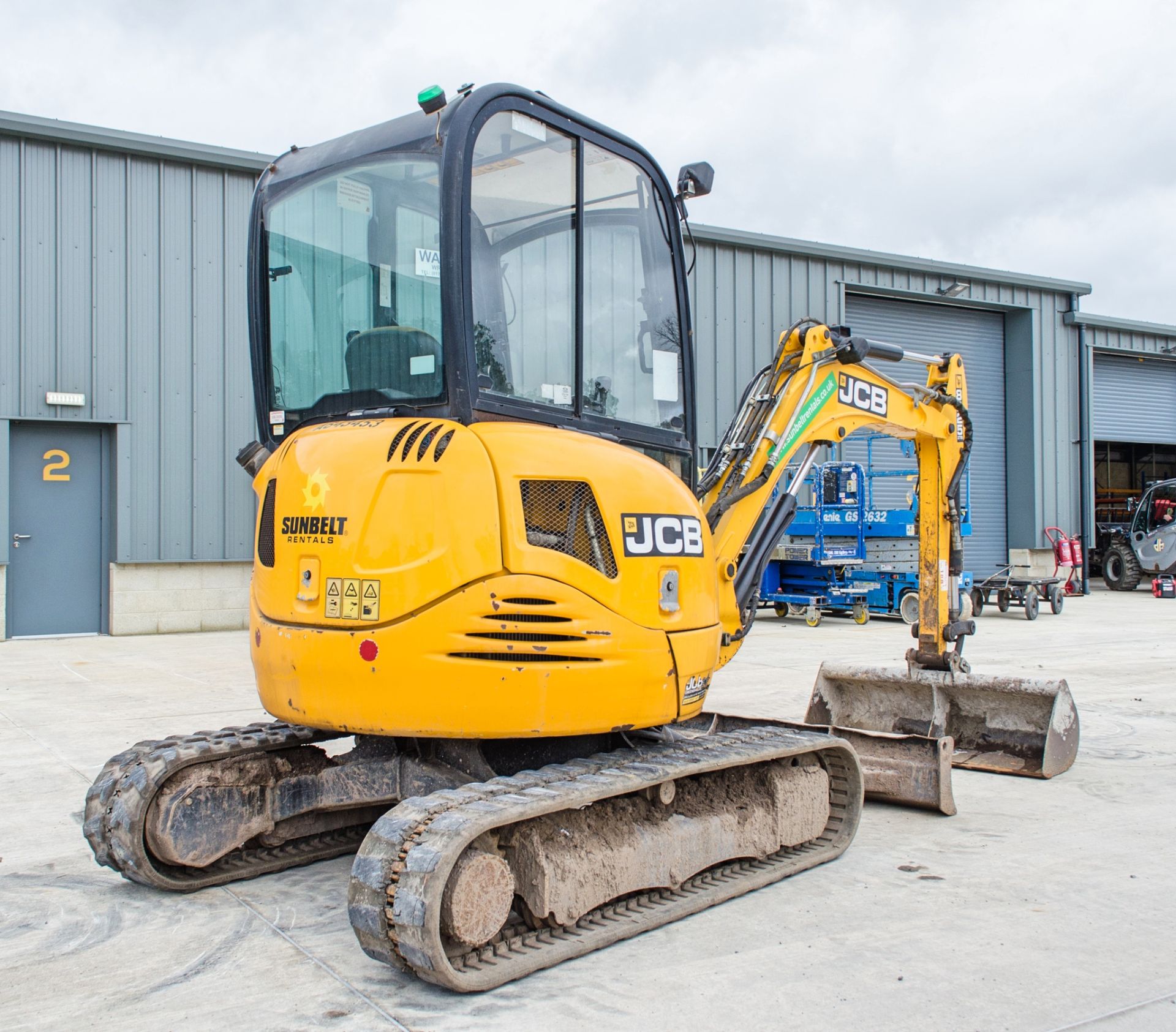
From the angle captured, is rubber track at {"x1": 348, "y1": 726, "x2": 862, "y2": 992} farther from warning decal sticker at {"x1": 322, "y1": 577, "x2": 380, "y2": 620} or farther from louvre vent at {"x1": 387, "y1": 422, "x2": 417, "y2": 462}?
louvre vent at {"x1": 387, "y1": 422, "x2": 417, "y2": 462}

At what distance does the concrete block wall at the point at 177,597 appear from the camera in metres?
14.8

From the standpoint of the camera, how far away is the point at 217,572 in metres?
15.5

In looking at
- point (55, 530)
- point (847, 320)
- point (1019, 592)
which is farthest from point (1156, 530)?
point (55, 530)

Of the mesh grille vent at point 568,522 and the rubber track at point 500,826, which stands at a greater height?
the mesh grille vent at point 568,522

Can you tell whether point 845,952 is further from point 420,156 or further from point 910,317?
point 910,317

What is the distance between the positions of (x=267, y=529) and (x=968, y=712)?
476cm

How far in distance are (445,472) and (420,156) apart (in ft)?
4.18

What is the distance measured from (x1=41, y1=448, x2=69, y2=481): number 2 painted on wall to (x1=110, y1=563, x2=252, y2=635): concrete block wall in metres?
1.32

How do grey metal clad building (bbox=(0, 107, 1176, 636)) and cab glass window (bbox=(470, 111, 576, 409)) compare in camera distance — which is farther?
grey metal clad building (bbox=(0, 107, 1176, 636))

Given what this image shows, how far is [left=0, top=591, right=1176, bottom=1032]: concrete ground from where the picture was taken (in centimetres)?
343

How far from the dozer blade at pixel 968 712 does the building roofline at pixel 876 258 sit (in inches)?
521

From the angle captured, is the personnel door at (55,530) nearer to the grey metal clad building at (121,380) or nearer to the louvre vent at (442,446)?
the grey metal clad building at (121,380)

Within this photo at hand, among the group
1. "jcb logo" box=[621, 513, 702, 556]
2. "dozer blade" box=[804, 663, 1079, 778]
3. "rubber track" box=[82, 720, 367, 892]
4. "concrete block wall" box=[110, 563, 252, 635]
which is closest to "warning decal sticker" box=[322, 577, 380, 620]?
"rubber track" box=[82, 720, 367, 892]

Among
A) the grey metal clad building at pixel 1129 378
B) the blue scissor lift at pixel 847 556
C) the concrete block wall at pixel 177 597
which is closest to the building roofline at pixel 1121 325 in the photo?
the grey metal clad building at pixel 1129 378
